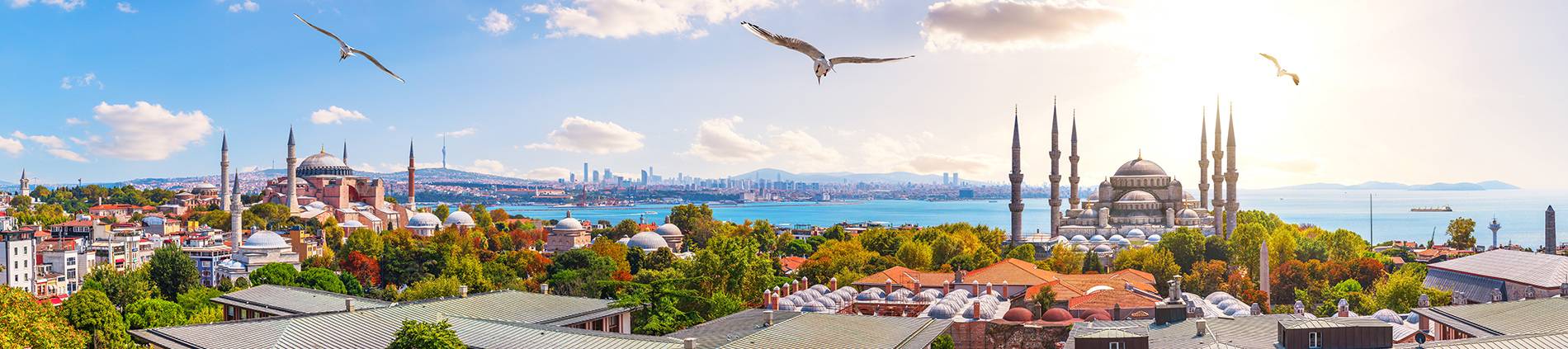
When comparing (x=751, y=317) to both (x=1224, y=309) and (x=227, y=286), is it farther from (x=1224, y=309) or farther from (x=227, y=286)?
(x=227, y=286)

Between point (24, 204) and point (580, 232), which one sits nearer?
point (580, 232)

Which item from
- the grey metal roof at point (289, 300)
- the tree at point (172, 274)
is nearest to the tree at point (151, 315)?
the grey metal roof at point (289, 300)

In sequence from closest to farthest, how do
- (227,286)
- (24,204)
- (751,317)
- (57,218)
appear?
1. (751,317)
2. (227,286)
3. (57,218)
4. (24,204)

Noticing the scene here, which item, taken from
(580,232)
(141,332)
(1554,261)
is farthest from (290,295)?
(580,232)

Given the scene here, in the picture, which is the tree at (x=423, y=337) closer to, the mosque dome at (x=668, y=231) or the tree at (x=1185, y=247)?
the tree at (x=1185, y=247)

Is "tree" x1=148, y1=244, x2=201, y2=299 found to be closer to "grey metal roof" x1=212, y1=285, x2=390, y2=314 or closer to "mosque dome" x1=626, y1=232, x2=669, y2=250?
"grey metal roof" x1=212, y1=285, x2=390, y2=314

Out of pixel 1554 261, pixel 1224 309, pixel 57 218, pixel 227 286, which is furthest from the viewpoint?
pixel 57 218
